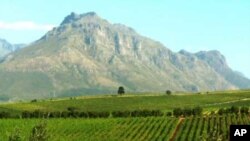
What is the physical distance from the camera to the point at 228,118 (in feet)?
516

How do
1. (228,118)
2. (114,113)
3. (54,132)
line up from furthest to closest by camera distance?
A: (114,113) → (228,118) → (54,132)

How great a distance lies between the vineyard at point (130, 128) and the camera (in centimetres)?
13050

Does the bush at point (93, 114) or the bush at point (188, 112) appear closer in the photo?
the bush at point (188, 112)

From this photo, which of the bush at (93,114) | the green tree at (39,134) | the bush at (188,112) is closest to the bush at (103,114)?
the bush at (93,114)

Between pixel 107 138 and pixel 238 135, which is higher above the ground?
pixel 238 135

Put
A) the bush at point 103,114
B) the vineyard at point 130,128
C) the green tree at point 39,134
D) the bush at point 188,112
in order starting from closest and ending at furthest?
the green tree at point 39,134, the vineyard at point 130,128, the bush at point 188,112, the bush at point 103,114

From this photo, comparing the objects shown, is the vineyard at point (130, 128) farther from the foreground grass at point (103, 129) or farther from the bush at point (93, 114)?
the bush at point (93, 114)

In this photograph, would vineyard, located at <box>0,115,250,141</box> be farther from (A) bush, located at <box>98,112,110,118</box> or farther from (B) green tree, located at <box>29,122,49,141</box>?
(B) green tree, located at <box>29,122,49,141</box>

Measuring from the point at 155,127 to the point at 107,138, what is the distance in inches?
835

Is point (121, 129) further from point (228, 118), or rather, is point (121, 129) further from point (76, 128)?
point (228, 118)

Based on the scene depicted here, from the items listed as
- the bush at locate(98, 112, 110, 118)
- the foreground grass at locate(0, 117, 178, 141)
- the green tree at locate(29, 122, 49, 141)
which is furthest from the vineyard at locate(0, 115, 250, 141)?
the green tree at locate(29, 122, 49, 141)

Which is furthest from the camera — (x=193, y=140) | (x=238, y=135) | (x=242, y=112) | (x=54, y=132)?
(x=242, y=112)

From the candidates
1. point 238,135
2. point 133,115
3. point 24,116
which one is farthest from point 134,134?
point 238,135

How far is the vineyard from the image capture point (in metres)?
130
